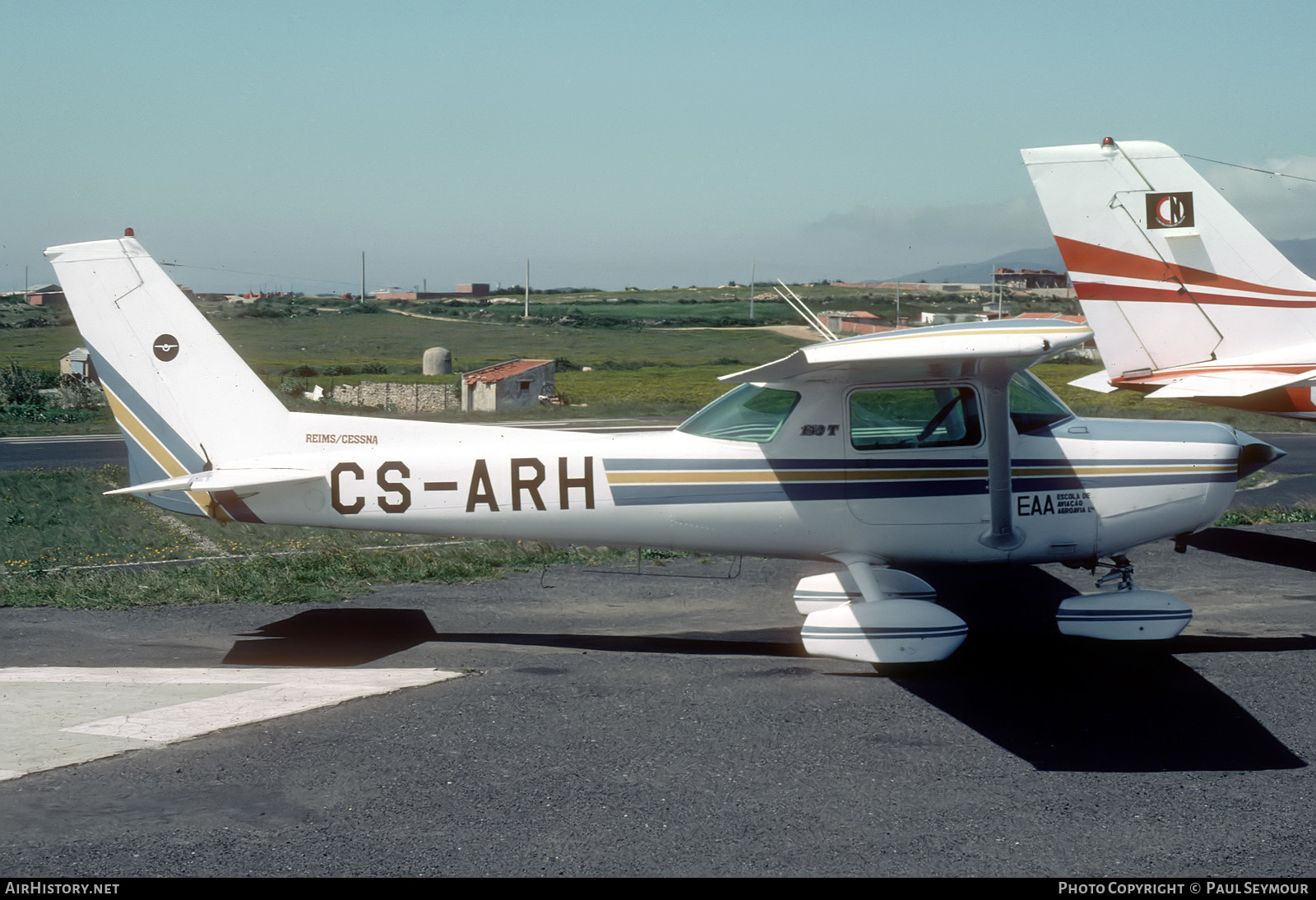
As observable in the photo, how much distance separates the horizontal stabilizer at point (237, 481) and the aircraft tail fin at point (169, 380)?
25 centimetres

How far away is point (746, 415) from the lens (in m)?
8.34

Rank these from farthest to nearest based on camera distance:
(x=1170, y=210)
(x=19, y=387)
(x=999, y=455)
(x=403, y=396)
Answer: (x=19, y=387) → (x=403, y=396) → (x=1170, y=210) → (x=999, y=455)

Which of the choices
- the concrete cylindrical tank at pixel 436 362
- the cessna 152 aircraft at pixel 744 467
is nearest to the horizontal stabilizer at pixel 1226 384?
the cessna 152 aircraft at pixel 744 467

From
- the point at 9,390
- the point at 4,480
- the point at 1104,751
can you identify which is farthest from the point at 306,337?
the point at 1104,751

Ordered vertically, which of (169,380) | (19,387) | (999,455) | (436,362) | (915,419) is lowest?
(19,387)

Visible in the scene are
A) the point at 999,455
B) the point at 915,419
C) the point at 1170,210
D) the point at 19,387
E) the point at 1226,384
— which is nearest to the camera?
the point at 999,455

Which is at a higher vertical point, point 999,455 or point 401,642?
point 999,455

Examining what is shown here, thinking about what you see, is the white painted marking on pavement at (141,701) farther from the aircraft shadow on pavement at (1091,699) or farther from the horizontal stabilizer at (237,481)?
the aircraft shadow on pavement at (1091,699)

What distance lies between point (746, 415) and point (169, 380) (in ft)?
Result: 15.4

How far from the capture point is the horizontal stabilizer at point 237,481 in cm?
818

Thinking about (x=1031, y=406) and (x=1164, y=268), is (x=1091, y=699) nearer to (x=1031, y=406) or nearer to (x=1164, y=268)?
(x=1031, y=406)

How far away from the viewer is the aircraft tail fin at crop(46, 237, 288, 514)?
8516 mm

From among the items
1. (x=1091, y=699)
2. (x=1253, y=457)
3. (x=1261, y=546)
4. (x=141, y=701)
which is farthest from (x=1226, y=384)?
(x=141, y=701)

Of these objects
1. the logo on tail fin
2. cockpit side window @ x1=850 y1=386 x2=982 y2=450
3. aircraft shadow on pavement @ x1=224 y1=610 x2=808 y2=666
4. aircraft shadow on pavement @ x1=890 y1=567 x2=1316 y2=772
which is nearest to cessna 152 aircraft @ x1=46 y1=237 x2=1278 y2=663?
cockpit side window @ x1=850 y1=386 x2=982 y2=450
